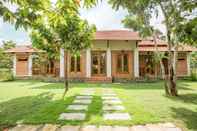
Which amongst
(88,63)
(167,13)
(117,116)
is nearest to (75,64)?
(88,63)

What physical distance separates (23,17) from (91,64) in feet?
57.8

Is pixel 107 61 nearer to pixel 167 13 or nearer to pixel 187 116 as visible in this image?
pixel 167 13

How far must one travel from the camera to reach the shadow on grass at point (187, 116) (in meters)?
6.20

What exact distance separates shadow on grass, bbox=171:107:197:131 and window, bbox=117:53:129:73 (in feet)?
46.8

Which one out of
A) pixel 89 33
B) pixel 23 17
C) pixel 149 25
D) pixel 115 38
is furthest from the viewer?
pixel 115 38

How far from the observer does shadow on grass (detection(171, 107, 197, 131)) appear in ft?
20.3

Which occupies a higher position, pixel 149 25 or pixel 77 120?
pixel 149 25

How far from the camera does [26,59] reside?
25922 millimetres

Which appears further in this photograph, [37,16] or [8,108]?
[8,108]

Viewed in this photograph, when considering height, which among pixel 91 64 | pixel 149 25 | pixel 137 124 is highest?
pixel 149 25

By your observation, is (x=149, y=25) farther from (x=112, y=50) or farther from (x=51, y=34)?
(x=112, y=50)

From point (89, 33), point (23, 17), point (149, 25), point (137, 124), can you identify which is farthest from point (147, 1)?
point (23, 17)

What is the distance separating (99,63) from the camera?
22.7 meters

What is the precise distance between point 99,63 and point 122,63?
204 centimetres
